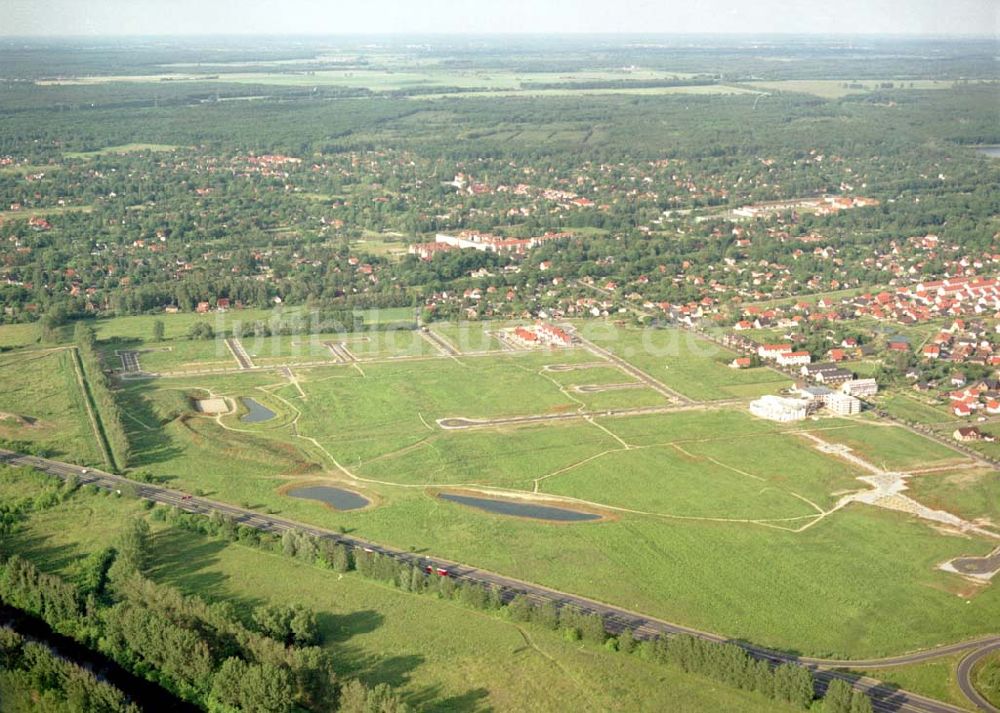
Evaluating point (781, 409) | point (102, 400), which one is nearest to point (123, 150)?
point (102, 400)

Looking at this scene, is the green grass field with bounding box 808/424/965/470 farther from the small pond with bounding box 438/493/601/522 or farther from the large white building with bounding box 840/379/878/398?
the small pond with bounding box 438/493/601/522

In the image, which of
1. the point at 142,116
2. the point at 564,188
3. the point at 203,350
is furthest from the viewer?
the point at 142,116

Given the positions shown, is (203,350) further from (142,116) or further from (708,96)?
(708,96)

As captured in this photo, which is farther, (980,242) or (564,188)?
(564,188)

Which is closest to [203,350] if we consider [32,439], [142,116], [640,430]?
[32,439]

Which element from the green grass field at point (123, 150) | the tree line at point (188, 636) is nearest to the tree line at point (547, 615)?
the tree line at point (188, 636)

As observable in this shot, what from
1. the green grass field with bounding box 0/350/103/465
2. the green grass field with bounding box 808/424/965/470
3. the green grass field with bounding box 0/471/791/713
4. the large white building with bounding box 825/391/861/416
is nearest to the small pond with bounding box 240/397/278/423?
the green grass field with bounding box 0/350/103/465
